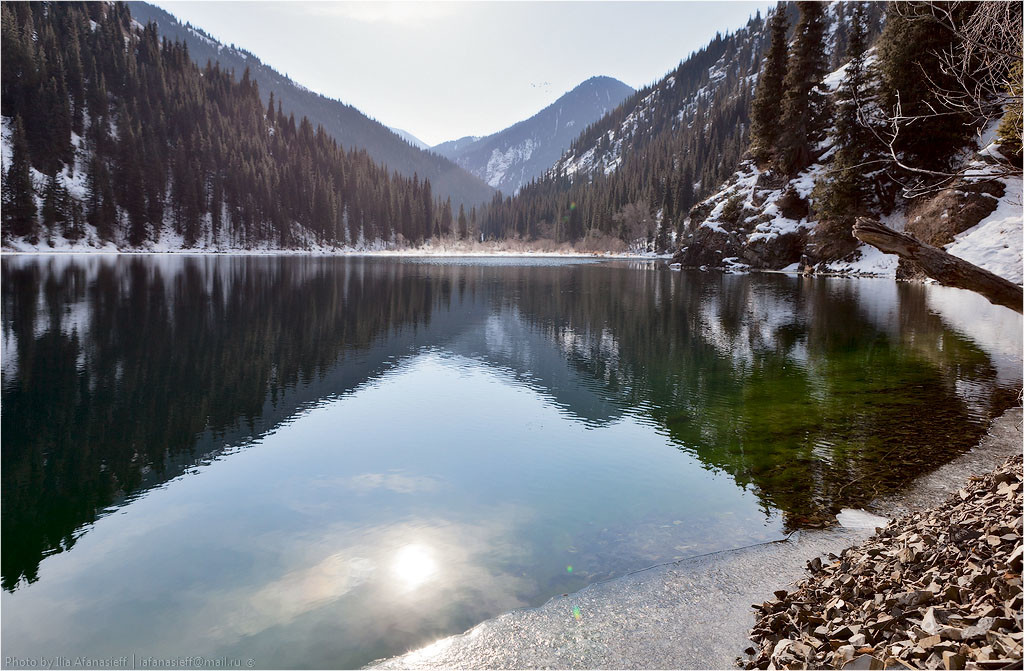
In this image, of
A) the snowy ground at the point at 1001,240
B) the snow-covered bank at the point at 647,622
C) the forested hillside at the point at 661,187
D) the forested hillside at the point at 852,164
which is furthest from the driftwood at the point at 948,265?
the forested hillside at the point at 661,187

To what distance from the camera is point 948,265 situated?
6422mm

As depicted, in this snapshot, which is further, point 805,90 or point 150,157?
point 150,157

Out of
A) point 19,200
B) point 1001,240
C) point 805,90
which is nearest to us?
point 1001,240

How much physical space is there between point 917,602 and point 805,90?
6635 cm

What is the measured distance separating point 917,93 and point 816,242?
46.7 feet

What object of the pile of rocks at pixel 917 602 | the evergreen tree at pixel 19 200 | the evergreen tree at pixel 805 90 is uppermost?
the evergreen tree at pixel 805 90

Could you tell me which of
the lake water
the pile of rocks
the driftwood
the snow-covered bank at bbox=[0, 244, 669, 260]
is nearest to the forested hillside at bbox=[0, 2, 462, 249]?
the snow-covered bank at bbox=[0, 244, 669, 260]

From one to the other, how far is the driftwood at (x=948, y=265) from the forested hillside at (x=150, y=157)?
116042 millimetres

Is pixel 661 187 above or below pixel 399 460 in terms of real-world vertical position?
above

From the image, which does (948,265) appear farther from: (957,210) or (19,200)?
(19,200)

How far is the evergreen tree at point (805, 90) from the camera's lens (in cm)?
5834

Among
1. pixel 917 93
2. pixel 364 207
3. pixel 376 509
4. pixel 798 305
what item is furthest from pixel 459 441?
pixel 364 207

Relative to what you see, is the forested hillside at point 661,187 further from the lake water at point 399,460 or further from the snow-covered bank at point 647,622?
the snow-covered bank at point 647,622

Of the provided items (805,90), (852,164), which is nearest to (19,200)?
(805,90)
